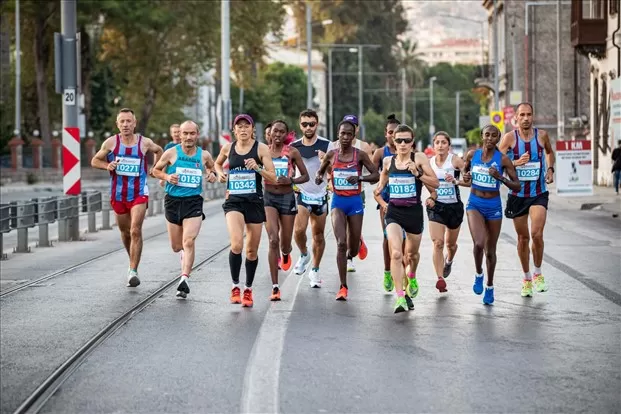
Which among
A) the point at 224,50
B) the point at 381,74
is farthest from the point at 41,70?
the point at 381,74

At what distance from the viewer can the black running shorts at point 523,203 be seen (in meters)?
14.7

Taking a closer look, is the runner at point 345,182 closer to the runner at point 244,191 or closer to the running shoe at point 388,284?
the running shoe at point 388,284

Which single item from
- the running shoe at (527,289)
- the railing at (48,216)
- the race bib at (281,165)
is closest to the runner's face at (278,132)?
the race bib at (281,165)

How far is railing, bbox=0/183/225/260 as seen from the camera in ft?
70.2

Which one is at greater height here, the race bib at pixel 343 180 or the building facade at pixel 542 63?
the building facade at pixel 542 63

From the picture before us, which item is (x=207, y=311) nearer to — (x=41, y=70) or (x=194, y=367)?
(x=194, y=367)

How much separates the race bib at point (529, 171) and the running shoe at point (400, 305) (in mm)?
2239

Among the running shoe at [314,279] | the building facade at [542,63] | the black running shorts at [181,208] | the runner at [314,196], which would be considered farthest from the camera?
the building facade at [542,63]

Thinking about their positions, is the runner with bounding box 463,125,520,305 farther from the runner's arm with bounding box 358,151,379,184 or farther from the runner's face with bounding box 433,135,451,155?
the runner's face with bounding box 433,135,451,155

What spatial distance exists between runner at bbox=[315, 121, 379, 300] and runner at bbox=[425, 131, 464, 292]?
747mm

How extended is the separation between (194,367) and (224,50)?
127 feet

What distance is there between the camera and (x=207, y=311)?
1333 centimetres

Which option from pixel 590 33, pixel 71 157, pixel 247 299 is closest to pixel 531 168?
pixel 247 299

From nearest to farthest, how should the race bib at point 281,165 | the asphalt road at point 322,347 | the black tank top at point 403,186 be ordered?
the asphalt road at point 322,347 < the black tank top at point 403,186 < the race bib at point 281,165
